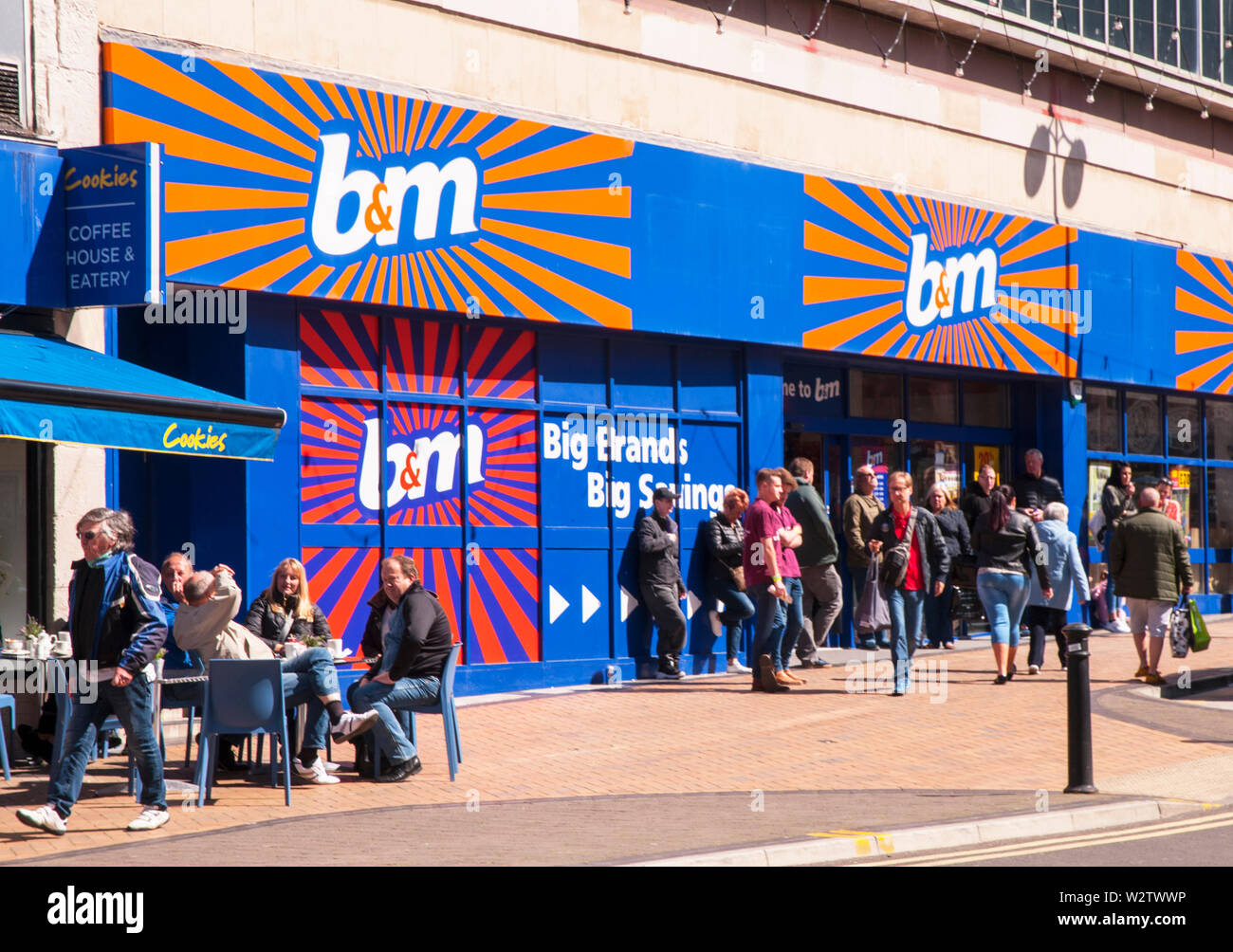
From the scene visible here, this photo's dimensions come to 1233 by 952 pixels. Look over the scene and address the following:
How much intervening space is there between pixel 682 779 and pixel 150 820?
339 centimetres

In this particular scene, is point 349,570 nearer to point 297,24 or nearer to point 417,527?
point 417,527

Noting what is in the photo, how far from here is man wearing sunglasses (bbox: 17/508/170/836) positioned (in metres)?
8.66

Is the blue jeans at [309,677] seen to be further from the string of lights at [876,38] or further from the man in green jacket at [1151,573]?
the string of lights at [876,38]

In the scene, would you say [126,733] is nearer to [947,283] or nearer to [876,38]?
[947,283]

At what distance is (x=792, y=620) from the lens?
14.7 m

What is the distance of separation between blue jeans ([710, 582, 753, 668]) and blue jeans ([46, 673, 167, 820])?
24.8 feet

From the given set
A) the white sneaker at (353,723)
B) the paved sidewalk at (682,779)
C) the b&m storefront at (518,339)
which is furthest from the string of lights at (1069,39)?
the white sneaker at (353,723)

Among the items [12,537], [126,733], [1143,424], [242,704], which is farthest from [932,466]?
[126,733]

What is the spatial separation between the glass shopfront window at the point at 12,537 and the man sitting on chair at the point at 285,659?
2.10 m

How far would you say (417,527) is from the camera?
13578 millimetres

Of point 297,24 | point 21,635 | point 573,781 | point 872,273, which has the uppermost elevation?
point 297,24
